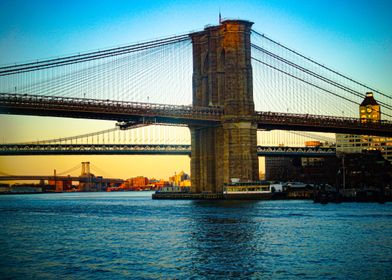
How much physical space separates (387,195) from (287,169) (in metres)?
98.2

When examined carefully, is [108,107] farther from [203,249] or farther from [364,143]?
[364,143]

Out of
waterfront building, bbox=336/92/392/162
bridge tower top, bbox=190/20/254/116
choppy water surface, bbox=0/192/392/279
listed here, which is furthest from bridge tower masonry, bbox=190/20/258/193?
waterfront building, bbox=336/92/392/162

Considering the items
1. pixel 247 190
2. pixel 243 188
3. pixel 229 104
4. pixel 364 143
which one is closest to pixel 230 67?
pixel 229 104

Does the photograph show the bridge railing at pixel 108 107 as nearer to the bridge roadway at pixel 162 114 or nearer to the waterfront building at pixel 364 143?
the bridge roadway at pixel 162 114

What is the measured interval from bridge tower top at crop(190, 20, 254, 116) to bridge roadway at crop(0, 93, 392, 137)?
1903mm

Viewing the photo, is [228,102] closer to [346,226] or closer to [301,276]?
[346,226]

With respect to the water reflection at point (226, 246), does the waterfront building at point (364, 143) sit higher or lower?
higher

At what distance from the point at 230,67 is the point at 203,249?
49.3 m

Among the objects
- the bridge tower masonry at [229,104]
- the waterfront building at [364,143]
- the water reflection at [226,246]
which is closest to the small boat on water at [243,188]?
the bridge tower masonry at [229,104]

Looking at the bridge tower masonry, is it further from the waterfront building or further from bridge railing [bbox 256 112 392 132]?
the waterfront building

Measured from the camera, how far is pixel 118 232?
39750mm

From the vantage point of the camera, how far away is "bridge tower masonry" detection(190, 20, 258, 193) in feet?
252

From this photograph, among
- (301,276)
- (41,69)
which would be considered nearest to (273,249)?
(301,276)

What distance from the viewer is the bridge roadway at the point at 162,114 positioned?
63.3m
